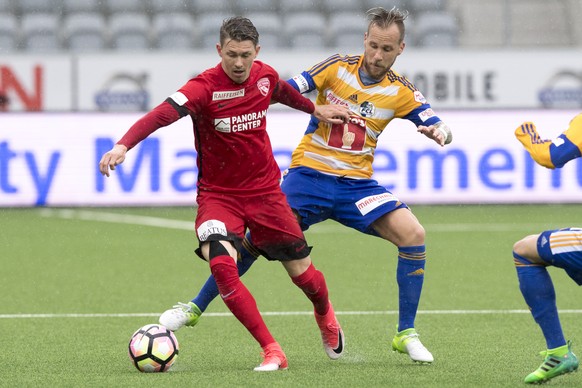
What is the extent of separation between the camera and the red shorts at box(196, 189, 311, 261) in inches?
235

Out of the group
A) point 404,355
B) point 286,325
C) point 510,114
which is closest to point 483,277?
point 286,325

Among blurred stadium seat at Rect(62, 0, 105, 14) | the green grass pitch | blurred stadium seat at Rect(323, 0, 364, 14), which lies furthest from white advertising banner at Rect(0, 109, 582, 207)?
blurred stadium seat at Rect(323, 0, 364, 14)

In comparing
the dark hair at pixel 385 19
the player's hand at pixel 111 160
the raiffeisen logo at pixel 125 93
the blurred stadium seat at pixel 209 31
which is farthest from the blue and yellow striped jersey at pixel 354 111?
the blurred stadium seat at pixel 209 31

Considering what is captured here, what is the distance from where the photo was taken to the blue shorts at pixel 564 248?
17.2ft

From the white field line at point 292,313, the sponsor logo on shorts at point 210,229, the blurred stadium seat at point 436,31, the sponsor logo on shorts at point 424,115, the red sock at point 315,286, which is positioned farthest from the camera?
the blurred stadium seat at point 436,31

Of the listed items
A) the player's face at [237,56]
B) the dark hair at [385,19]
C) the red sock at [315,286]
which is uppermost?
the dark hair at [385,19]

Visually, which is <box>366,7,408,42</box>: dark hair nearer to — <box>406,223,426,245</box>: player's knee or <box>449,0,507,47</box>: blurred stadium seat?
<box>406,223,426,245</box>: player's knee

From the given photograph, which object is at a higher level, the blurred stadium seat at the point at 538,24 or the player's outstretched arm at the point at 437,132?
the blurred stadium seat at the point at 538,24

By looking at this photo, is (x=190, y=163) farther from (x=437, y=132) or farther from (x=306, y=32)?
(x=437, y=132)

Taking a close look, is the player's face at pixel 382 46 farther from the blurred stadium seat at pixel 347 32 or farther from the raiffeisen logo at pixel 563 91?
the raiffeisen logo at pixel 563 91

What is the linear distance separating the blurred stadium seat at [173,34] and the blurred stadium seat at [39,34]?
1.56 metres

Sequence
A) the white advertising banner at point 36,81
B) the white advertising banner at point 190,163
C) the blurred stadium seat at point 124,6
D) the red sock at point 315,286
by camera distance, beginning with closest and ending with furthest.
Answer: the red sock at point 315,286 < the white advertising banner at point 190,163 < the white advertising banner at point 36,81 < the blurred stadium seat at point 124,6

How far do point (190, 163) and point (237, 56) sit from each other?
9.38 metres

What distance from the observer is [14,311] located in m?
8.03
